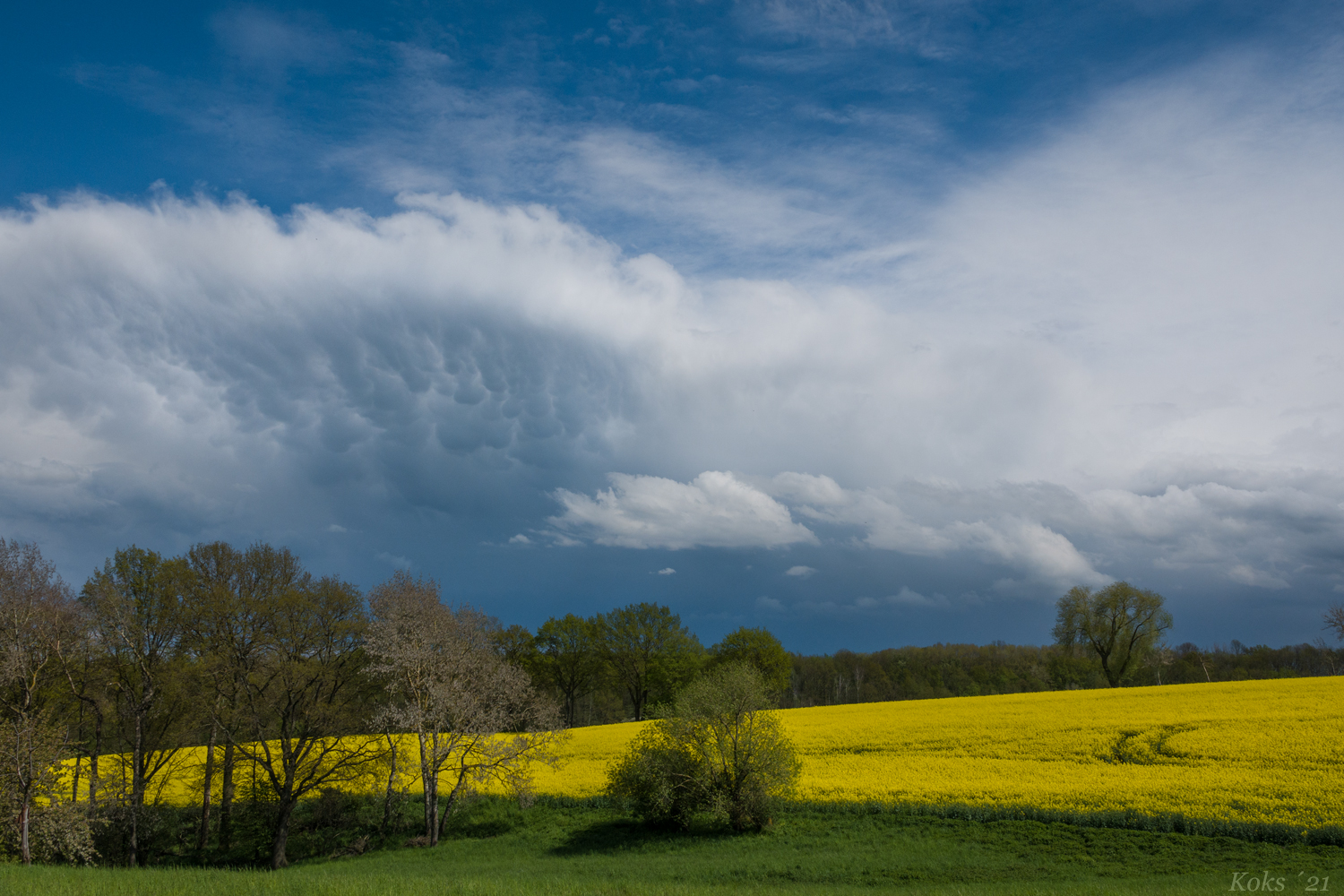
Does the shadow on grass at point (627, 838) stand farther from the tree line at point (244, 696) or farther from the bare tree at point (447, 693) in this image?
the bare tree at point (447, 693)

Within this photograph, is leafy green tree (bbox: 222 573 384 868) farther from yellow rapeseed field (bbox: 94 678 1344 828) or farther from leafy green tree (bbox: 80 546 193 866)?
yellow rapeseed field (bbox: 94 678 1344 828)

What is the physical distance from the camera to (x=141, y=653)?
109 ft

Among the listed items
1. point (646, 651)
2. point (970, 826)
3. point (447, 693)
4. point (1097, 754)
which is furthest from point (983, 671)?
point (447, 693)

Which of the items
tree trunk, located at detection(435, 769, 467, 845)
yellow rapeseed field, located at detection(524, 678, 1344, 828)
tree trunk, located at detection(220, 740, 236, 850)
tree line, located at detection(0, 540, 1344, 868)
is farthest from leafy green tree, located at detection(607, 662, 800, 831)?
tree trunk, located at detection(220, 740, 236, 850)

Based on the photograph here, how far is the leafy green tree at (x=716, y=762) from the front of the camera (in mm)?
30406

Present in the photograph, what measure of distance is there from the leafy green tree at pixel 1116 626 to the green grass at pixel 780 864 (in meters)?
62.9

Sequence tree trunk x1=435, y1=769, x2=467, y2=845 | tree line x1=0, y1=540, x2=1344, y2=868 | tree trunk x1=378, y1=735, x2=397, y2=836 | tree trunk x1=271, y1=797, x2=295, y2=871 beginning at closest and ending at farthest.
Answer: tree line x1=0, y1=540, x2=1344, y2=868 < tree trunk x1=271, y1=797, x2=295, y2=871 < tree trunk x1=435, y1=769, x2=467, y2=845 < tree trunk x1=378, y1=735, x2=397, y2=836

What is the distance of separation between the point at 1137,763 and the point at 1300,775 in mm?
6431

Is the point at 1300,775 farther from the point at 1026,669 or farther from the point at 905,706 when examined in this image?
the point at 1026,669

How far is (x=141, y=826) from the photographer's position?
34250mm

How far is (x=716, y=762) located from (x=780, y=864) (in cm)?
675

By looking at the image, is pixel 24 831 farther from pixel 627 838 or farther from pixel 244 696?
pixel 627 838

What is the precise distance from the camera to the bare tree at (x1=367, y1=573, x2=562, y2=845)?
3309 centimetres
